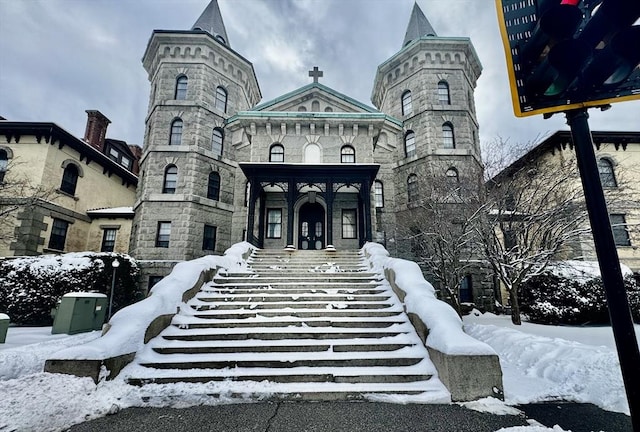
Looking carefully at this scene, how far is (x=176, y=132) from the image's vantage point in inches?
765

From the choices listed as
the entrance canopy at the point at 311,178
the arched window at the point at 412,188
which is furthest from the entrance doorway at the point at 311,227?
the arched window at the point at 412,188

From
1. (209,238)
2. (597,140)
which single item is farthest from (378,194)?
(597,140)

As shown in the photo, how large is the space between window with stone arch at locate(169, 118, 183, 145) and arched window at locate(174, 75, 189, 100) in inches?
70.6

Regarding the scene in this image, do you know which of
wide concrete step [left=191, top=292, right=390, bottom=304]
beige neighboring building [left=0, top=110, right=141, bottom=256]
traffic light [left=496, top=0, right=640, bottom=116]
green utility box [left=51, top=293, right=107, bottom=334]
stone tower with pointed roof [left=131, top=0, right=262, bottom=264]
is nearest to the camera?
traffic light [left=496, top=0, right=640, bottom=116]

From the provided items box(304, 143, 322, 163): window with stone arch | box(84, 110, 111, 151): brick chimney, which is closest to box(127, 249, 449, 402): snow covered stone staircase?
box(304, 143, 322, 163): window with stone arch

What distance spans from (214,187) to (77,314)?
1125cm

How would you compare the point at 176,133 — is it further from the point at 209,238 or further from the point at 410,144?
the point at 410,144

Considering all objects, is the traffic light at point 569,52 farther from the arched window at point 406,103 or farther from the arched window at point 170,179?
the arched window at point 406,103

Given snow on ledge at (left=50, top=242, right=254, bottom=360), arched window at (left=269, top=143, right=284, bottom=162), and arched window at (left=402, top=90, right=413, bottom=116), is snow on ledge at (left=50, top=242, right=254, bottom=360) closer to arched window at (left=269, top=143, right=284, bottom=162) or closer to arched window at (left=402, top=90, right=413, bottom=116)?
arched window at (left=269, top=143, right=284, bottom=162)

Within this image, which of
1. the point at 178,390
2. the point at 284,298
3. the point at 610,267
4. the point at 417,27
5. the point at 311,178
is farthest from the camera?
the point at 417,27

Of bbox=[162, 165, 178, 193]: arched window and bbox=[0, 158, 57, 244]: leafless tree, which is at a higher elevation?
bbox=[162, 165, 178, 193]: arched window

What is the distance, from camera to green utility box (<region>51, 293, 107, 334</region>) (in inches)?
376

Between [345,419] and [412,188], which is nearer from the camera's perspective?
[345,419]

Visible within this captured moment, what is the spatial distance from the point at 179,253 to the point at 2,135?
12.3 m
